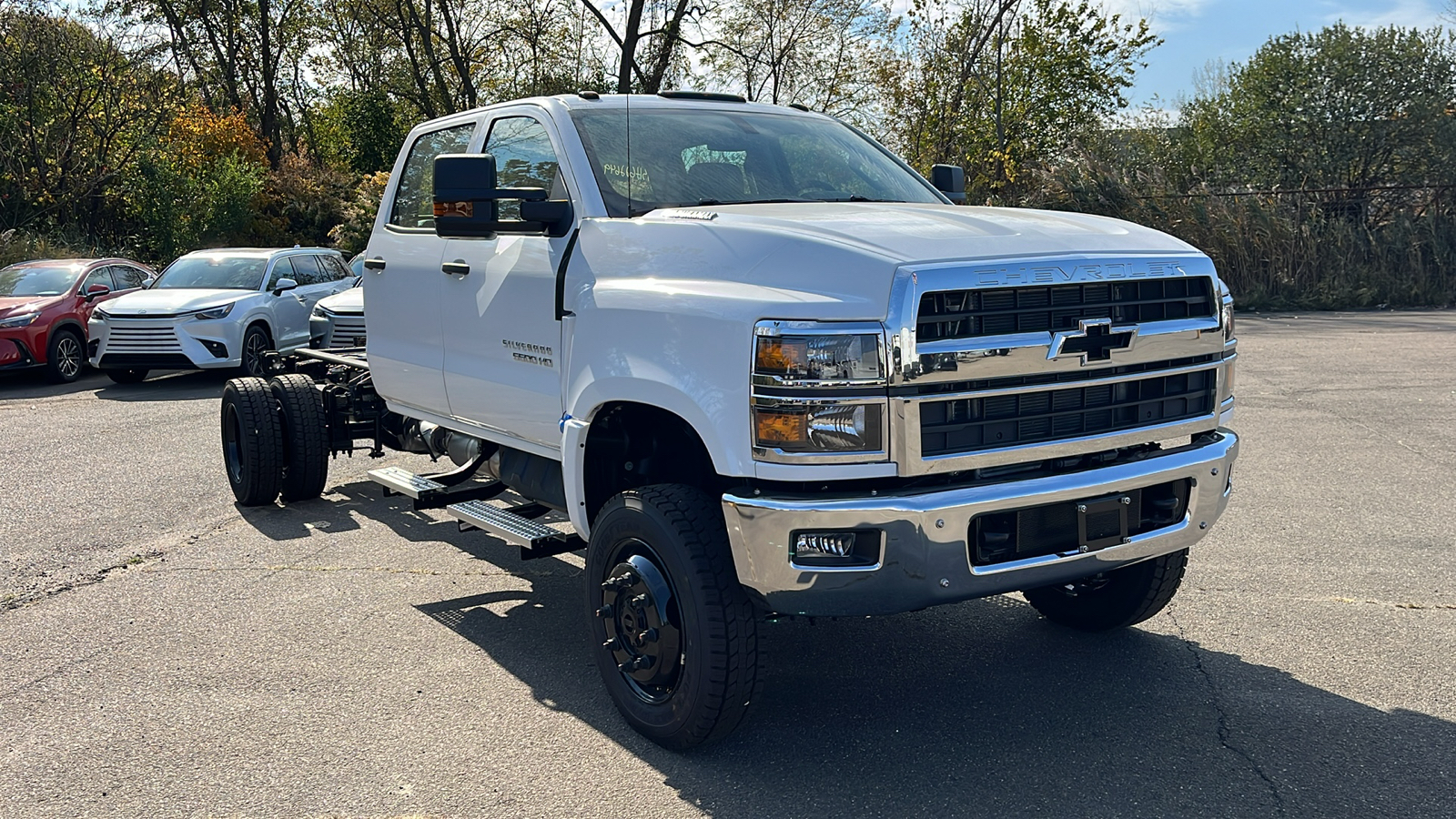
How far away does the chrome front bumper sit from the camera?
132 inches

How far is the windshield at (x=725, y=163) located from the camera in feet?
15.1

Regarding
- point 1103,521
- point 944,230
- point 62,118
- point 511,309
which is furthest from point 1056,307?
point 62,118

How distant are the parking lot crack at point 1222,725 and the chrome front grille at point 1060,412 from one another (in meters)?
1.01

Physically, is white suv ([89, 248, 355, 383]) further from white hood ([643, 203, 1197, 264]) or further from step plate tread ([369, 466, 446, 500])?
white hood ([643, 203, 1197, 264])

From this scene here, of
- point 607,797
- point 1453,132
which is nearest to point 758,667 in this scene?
point 607,797

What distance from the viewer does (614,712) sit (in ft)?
14.0

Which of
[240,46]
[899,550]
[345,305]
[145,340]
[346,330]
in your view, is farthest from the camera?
[240,46]

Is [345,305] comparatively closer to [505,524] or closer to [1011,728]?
[505,524]

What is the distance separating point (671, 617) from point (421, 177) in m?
3.13

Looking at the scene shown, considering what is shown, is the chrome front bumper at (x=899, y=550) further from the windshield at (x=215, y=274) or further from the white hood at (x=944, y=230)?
the windshield at (x=215, y=274)

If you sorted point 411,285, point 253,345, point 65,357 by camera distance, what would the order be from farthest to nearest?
1. point 65,357
2. point 253,345
3. point 411,285

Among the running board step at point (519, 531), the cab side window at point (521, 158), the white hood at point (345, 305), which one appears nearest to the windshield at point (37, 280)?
the white hood at point (345, 305)

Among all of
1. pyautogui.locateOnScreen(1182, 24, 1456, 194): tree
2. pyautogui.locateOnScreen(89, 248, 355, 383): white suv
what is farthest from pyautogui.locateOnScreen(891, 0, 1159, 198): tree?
pyautogui.locateOnScreen(89, 248, 355, 383): white suv

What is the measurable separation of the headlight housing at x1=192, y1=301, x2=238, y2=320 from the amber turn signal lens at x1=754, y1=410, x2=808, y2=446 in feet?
40.3
